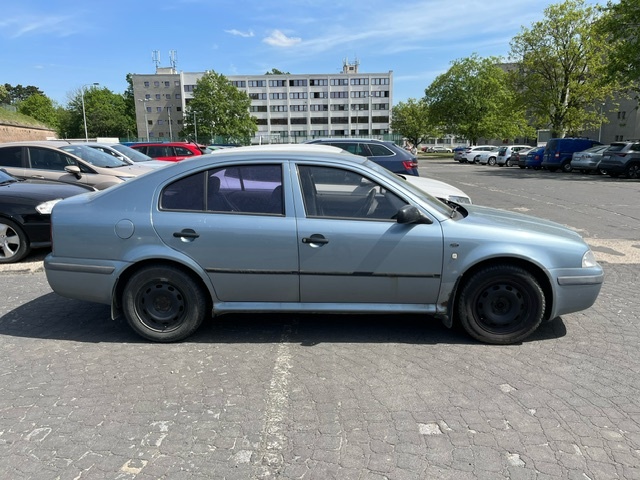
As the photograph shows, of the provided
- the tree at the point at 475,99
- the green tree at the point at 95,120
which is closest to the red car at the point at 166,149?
the tree at the point at 475,99

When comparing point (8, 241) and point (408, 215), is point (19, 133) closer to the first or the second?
point (8, 241)

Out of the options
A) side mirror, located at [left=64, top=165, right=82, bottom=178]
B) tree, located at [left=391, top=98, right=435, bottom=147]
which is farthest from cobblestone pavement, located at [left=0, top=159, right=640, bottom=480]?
tree, located at [left=391, top=98, right=435, bottom=147]

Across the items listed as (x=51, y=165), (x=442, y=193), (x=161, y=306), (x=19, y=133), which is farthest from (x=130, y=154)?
(x=19, y=133)

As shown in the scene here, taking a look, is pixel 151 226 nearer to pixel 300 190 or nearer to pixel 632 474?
pixel 300 190

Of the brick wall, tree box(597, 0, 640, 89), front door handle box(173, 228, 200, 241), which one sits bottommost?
front door handle box(173, 228, 200, 241)

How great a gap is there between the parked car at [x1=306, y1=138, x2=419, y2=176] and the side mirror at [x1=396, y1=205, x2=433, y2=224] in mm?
7966

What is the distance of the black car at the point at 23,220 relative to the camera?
6324 mm

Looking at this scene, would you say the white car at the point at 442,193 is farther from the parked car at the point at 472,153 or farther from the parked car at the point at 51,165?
the parked car at the point at 472,153

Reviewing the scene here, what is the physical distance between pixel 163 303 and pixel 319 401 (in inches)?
66.6

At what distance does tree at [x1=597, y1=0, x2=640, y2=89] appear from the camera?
21.5 m

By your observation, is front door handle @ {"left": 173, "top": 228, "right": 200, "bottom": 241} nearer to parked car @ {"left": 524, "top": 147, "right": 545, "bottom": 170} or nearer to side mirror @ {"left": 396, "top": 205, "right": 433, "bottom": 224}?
side mirror @ {"left": 396, "top": 205, "right": 433, "bottom": 224}

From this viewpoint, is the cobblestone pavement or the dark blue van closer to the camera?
the cobblestone pavement

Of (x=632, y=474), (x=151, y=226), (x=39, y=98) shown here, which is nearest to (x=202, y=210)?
(x=151, y=226)

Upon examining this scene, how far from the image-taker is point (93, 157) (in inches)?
401
